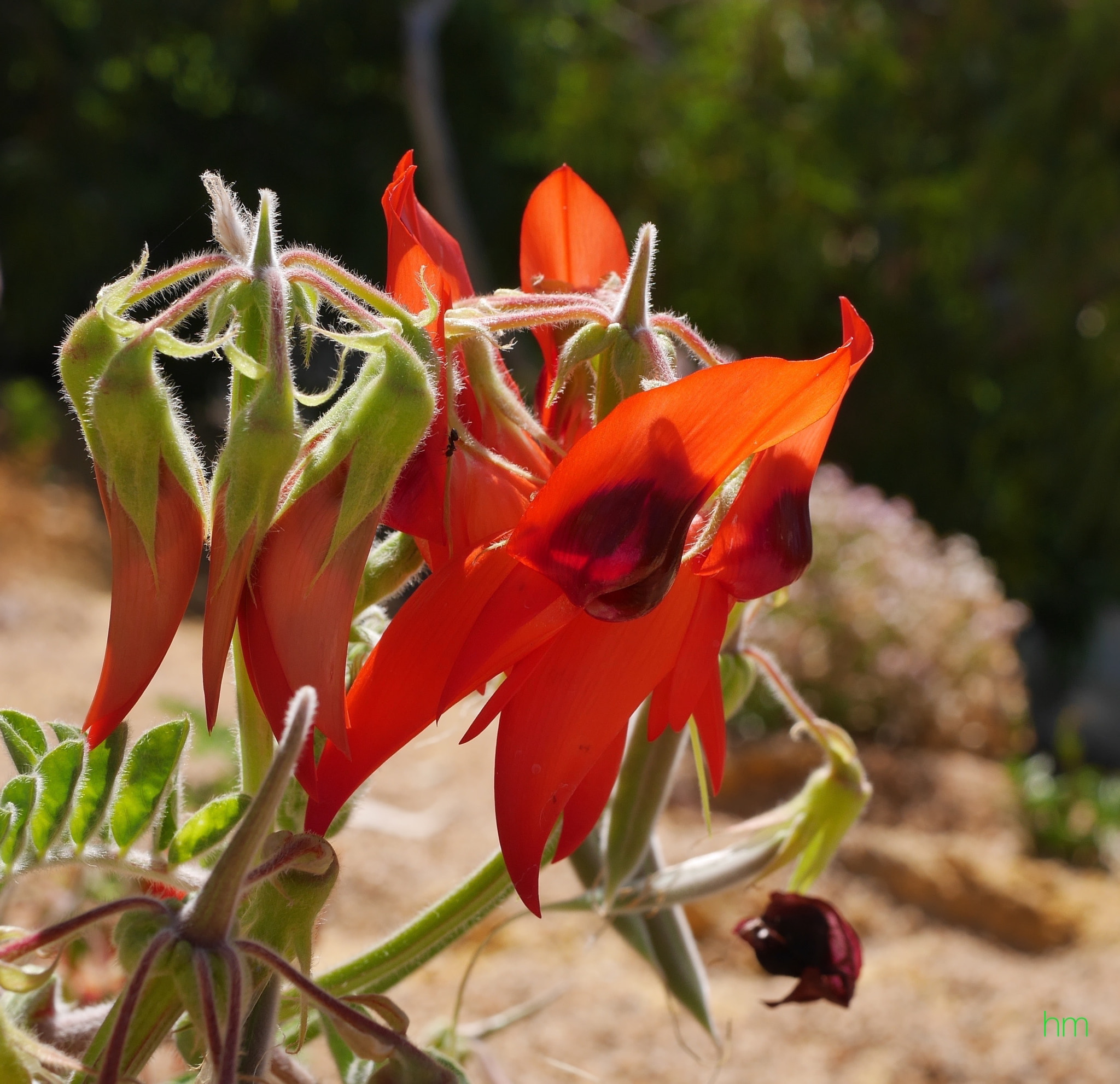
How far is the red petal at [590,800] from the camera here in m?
0.36

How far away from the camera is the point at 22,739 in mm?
395

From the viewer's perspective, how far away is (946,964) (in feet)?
5.81

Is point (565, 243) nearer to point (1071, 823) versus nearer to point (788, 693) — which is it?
point (788, 693)

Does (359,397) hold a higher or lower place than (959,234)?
higher

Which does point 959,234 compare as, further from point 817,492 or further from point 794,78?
point 817,492

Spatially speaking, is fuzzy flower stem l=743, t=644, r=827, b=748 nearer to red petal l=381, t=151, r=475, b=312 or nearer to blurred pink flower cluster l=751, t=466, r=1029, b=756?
red petal l=381, t=151, r=475, b=312

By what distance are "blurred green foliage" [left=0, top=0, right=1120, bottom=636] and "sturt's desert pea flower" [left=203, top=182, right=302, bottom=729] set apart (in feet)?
17.0

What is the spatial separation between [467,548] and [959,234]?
212 inches

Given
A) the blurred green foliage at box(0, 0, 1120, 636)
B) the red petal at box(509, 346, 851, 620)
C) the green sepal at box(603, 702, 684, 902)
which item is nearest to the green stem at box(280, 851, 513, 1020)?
the green sepal at box(603, 702, 684, 902)

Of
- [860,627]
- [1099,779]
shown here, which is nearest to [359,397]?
[860,627]

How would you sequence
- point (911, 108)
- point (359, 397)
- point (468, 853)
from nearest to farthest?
point (359, 397) → point (468, 853) → point (911, 108)

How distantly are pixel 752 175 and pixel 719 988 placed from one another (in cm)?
469

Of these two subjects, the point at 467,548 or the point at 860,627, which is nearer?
the point at 467,548

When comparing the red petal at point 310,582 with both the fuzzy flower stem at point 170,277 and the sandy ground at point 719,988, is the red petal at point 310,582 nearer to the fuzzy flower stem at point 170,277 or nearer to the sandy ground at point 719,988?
the fuzzy flower stem at point 170,277
